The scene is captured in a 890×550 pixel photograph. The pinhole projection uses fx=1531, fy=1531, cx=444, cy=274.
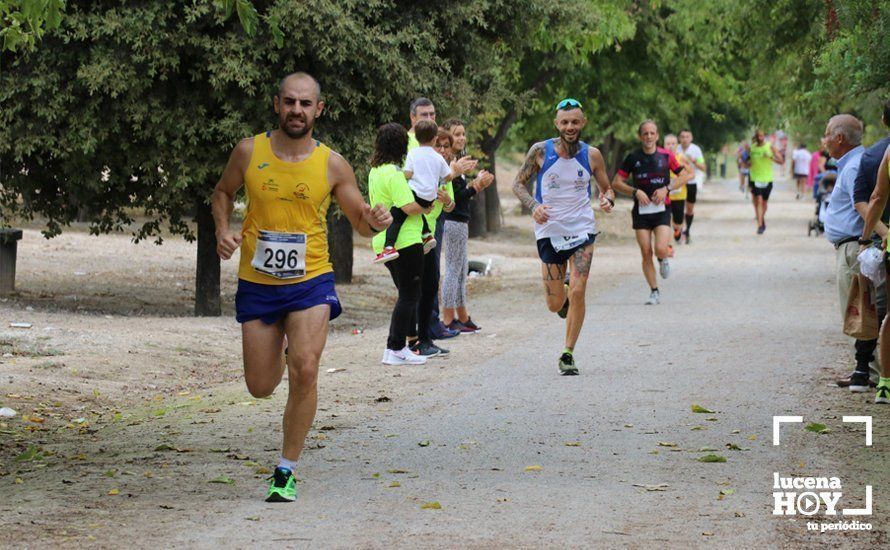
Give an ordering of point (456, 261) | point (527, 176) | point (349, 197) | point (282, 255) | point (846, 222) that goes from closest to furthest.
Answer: point (282, 255) < point (349, 197) < point (846, 222) < point (527, 176) < point (456, 261)

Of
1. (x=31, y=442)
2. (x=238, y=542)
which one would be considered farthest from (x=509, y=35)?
(x=238, y=542)

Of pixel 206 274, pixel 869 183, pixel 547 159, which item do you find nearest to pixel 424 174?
pixel 547 159

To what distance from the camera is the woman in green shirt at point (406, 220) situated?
1197 cm

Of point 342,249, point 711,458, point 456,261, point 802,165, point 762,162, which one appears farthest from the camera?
point 802,165

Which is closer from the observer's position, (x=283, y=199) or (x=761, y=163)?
(x=283, y=199)

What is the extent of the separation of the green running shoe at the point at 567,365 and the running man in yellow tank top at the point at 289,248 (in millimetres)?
4397

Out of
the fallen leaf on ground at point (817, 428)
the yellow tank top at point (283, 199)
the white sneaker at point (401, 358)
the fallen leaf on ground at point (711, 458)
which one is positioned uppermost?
the yellow tank top at point (283, 199)

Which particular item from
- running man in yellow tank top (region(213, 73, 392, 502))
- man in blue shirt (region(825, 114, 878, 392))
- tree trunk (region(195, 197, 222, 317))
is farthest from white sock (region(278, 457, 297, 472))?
tree trunk (region(195, 197, 222, 317))

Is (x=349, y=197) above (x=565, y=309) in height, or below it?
above

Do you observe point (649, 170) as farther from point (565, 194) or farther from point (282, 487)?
point (282, 487)

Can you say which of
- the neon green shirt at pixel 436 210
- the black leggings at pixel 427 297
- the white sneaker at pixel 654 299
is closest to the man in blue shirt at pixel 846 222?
the neon green shirt at pixel 436 210

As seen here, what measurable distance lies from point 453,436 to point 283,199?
7.29 feet

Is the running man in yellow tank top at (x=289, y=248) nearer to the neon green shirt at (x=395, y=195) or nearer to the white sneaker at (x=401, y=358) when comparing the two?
the neon green shirt at (x=395, y=195)

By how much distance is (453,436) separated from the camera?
873cm
